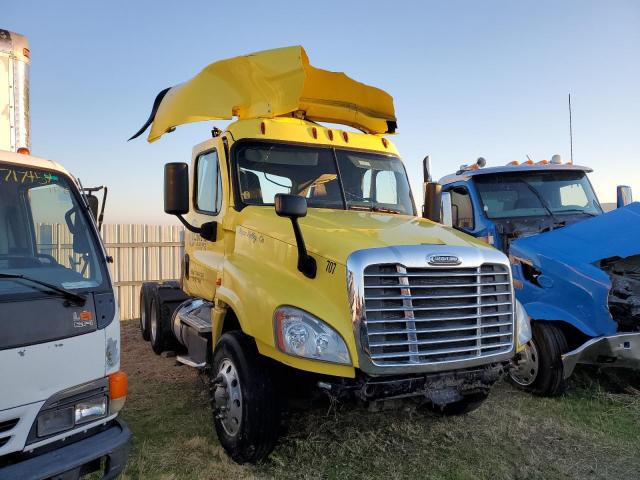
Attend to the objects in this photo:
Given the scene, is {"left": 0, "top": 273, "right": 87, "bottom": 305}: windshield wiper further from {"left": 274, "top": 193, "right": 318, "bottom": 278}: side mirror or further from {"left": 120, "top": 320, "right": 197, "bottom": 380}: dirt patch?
{"left": 120, "top": 320, "right": 197, "bottom": 380}: dirt patch

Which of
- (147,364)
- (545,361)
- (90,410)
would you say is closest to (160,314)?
(147,364)

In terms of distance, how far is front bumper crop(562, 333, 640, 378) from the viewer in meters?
4.63

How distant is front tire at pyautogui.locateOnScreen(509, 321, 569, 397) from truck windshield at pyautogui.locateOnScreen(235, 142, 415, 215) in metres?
1.88

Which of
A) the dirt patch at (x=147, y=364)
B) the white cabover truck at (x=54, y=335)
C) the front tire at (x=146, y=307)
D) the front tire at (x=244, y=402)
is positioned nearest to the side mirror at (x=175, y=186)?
the white cabover truck at (x=54, y=335)

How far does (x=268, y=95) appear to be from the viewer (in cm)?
464

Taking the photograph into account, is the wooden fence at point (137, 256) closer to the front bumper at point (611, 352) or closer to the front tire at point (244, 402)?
the front tire at point (244, 402)

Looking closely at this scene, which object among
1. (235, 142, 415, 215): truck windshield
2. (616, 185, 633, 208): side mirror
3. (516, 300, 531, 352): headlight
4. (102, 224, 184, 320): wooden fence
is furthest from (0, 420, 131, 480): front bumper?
(102, 224, 184, 320): wooden fence

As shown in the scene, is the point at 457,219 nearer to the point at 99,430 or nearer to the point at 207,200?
the point at 207,200

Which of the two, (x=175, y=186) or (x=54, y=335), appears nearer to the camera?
(x=54, y=335)

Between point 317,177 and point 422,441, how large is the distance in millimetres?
2526

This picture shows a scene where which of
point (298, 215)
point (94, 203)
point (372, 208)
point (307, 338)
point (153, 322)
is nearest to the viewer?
point (307, 338)

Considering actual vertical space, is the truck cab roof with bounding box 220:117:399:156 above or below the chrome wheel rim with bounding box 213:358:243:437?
above

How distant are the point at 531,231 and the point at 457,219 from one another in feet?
3.56

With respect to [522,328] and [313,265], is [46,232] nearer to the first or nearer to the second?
[313,265]
